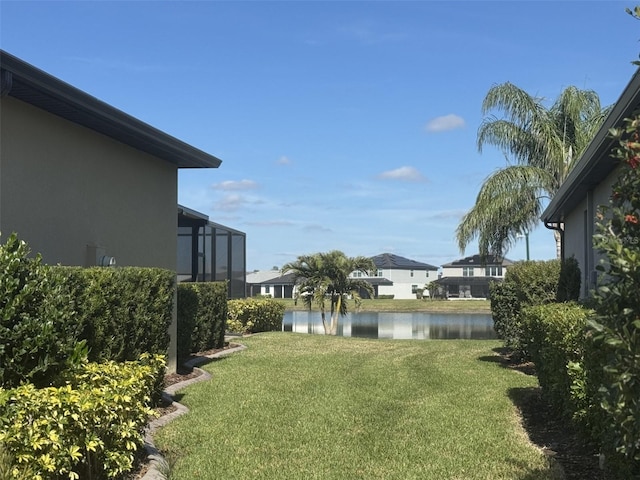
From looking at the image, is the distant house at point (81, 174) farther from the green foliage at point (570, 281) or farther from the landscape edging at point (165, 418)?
the green foliage at point (570, 281)

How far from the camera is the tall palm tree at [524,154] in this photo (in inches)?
917

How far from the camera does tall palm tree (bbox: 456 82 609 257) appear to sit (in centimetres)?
2330

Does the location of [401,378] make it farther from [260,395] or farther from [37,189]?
[37,189]

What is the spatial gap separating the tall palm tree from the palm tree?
26.0 ft

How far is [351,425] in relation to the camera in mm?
7430

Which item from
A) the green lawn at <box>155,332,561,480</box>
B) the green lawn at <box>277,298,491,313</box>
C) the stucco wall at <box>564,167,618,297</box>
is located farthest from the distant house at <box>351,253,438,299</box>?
the green lawn at <box>155,332,561,480</box>

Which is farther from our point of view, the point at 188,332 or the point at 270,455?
the point at 188,332

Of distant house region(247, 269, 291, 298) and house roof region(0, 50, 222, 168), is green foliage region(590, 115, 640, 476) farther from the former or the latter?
distant house region(247, 269, 291, 298)

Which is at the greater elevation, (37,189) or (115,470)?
(37,189)

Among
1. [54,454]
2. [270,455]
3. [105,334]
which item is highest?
[105,334]

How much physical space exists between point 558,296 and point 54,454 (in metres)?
10.2

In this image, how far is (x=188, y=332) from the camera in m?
12.4

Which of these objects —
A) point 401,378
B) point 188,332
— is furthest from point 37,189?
point 401,378

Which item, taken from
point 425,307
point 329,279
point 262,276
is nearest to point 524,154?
point 329,279
